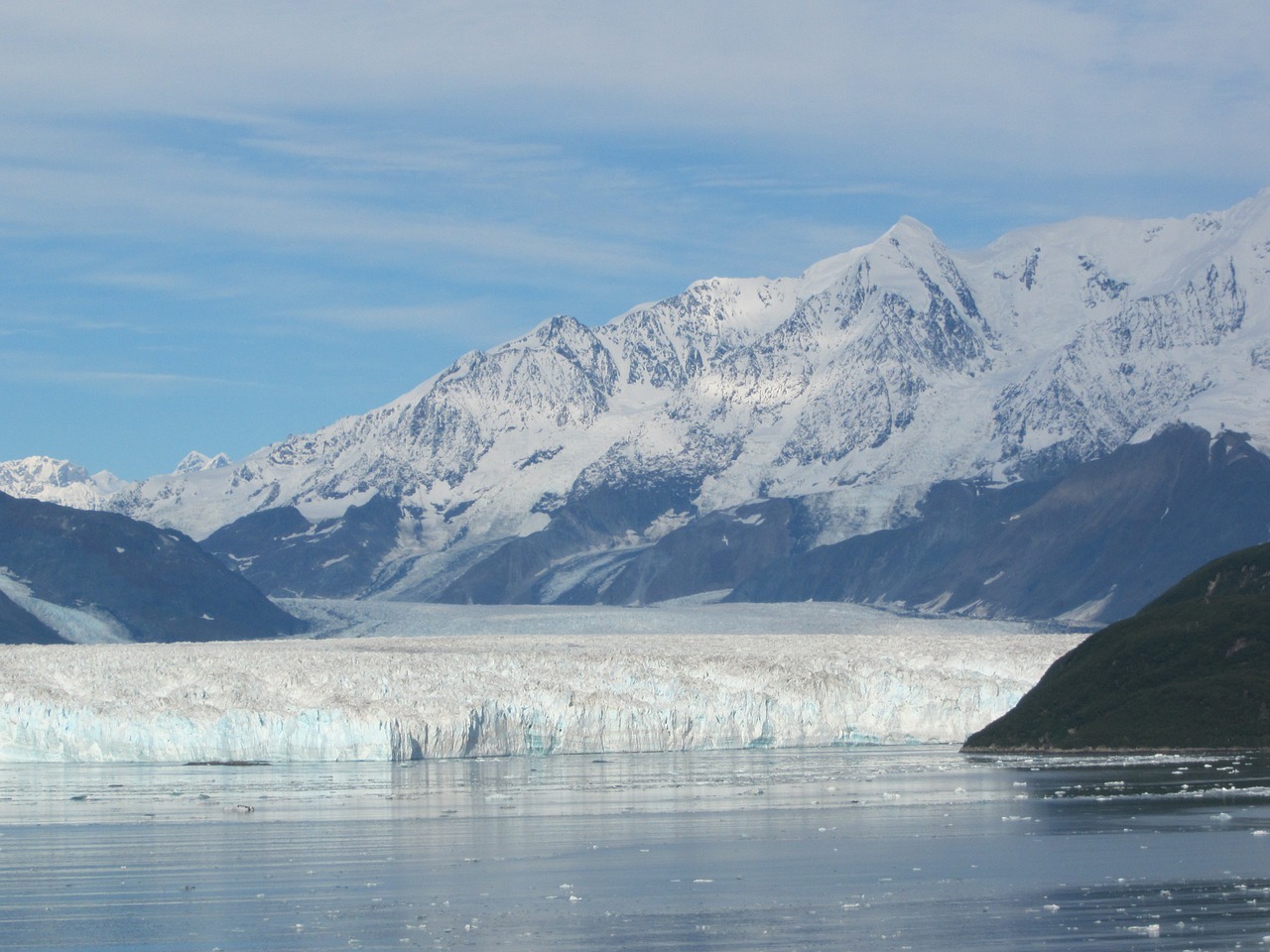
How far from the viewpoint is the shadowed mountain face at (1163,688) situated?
70250 millimetres

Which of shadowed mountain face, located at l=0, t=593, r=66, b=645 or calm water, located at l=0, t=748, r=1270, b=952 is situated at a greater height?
shadowed mountain face, located at l=0, t=593, r=66, b=645

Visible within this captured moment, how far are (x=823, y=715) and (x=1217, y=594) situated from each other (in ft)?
59.2

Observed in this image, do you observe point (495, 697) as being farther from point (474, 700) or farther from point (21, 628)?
point (21, 628)

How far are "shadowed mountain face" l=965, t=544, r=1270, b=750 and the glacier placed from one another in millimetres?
7687

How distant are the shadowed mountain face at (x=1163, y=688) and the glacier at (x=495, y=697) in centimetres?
769

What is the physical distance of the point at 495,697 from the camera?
78.6m

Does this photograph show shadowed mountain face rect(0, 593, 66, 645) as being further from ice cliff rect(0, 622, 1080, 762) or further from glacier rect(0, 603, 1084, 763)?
ice cliff rect(0, 622, 1080, 762)

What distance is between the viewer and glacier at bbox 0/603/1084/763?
246ft

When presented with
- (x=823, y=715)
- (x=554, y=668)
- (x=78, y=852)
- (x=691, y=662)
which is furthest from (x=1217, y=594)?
(x=78, y=852)

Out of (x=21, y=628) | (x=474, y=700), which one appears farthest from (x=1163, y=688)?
(x=21, y=628)

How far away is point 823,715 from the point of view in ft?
279

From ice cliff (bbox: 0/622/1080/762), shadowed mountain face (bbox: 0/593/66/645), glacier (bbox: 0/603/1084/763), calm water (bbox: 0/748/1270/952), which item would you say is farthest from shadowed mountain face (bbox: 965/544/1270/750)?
shadowed mountain face (bbox: 0/593/66/645)

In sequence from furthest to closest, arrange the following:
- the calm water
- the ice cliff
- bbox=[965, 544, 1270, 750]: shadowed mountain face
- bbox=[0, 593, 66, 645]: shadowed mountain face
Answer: bbox=[0, 593, 66, 645]: shadowed mountain face → the ice cliff → bbox=[965, 544, 1270, 750]: shadowed mountain face → the calm water

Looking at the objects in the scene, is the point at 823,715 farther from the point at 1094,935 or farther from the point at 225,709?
the point at 1094,935
